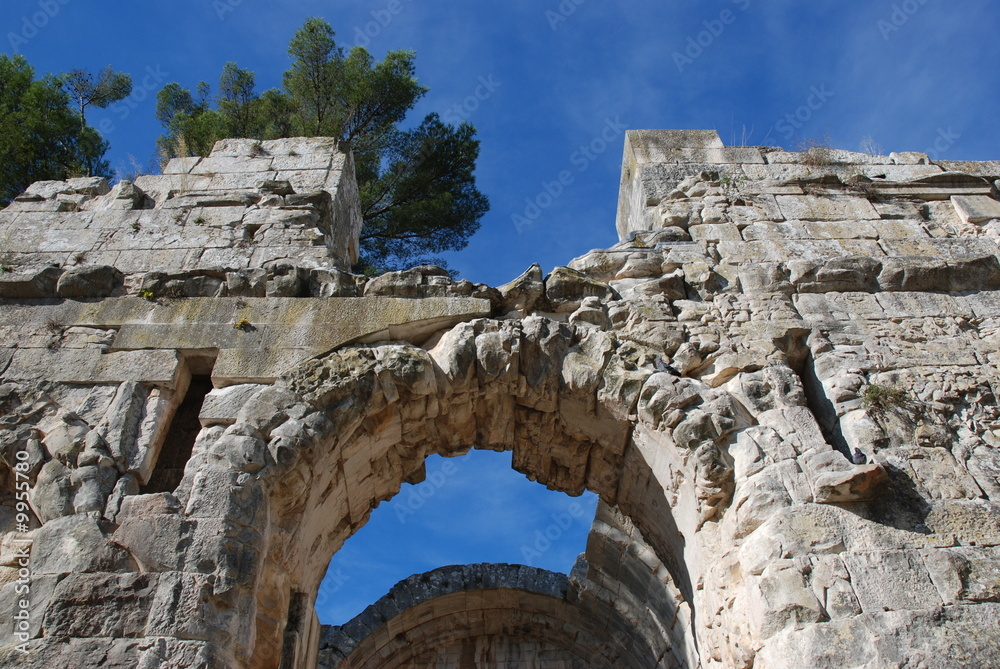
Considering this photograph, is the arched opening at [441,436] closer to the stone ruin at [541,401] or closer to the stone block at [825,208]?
the stone ruin at [541,401]

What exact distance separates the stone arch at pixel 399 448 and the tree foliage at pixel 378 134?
190 inches

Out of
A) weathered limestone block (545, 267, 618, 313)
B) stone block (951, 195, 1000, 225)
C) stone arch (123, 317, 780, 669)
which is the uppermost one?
stone block (951, 195, 1000, 225)

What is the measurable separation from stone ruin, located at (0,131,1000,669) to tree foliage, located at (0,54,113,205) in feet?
7.70

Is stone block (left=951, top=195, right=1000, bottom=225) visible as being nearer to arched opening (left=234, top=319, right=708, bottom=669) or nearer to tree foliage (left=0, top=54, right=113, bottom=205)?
arched opening (left=234, top=319, right=708, bottom=669)

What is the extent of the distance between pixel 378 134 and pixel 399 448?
241 inches

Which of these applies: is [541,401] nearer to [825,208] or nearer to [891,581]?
[891,581]

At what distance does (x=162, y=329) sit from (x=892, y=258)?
4802 millimetres

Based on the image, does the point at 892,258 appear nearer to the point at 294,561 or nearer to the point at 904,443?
the point at 904,443

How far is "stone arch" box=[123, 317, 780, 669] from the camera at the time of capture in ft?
11.4

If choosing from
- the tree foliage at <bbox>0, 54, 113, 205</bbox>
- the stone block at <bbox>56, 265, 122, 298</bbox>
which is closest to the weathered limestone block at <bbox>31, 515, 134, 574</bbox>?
the stone block at <bbox>56, 265, 122, 298</bbox>

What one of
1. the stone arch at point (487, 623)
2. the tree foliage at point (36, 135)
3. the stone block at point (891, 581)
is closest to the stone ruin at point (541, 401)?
the stone block at point (891, 581)

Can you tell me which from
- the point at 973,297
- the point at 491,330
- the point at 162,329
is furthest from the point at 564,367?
the point at 973,297

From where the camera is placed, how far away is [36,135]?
26.2 feet

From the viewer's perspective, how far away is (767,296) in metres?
4.93
